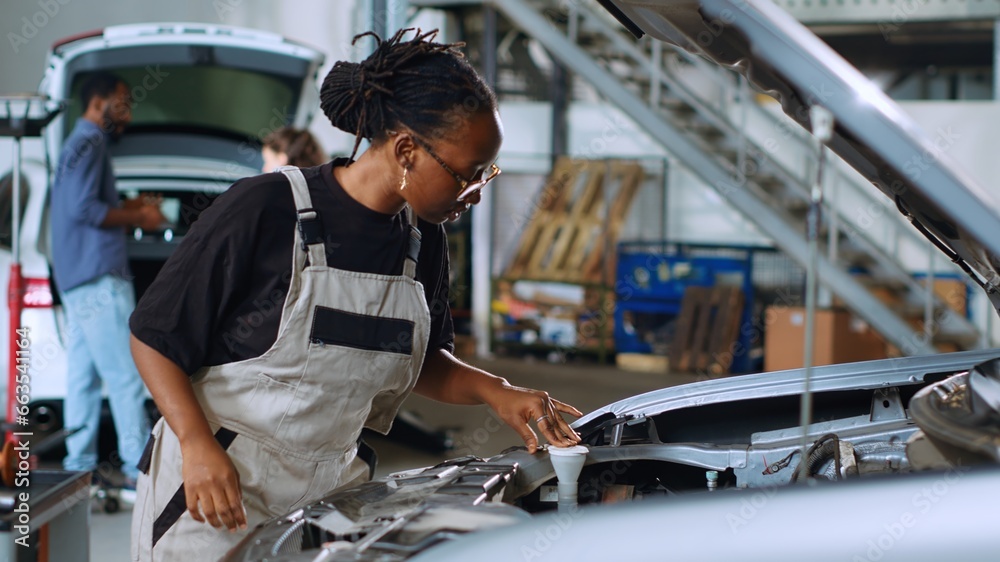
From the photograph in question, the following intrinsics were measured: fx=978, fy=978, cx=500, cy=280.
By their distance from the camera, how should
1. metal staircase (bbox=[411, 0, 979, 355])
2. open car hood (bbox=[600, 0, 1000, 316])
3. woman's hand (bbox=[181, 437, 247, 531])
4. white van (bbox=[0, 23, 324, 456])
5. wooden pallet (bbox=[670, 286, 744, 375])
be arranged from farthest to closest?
1. wooden pallet (bbox=[670, 286, 744, 375])
2. metal staircase (bbox=[411, 0, 979, 355])
3. white van (bbox=[0, 23, 324, 456])
4. woman's hand (bbox=[181, 437, 247, 531])
5. open car hood (bbox=[600, 0, 1000, 316])

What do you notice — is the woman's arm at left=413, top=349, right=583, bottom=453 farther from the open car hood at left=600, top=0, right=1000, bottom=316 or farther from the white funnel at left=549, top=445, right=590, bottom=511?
the open car hood at left=600, top=0, right=1000, bottom=316

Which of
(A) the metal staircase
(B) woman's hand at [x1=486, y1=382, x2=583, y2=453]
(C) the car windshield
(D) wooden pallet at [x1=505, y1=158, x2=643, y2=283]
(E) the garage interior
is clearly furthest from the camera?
(D) wooden pallet at [x1=505, y1=158, x2=643, y2=283]

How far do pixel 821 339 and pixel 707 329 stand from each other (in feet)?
3.79

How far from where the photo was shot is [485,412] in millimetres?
6457

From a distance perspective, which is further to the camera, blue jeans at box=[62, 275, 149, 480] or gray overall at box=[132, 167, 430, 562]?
blue jeans at box=[62, 275, 149, 480]

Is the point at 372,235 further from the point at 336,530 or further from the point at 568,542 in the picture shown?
the point at 568,542

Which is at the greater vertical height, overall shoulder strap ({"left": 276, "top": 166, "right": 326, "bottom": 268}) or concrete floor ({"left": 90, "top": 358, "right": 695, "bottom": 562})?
overall shoulder strap ({"left": 276, "top": 166, "right": 326, "bottom": 268})

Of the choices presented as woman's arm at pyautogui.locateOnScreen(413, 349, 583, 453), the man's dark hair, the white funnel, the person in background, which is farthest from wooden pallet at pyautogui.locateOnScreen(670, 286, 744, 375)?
the white funnel

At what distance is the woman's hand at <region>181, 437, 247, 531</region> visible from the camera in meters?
1.60

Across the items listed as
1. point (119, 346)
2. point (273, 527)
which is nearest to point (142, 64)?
point (119, 346)

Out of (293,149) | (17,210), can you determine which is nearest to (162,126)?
(17,210)

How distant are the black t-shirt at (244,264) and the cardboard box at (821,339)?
5824mm

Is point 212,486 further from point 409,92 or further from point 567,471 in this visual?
point 409,92

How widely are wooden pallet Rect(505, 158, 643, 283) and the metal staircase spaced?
32.2 inches
